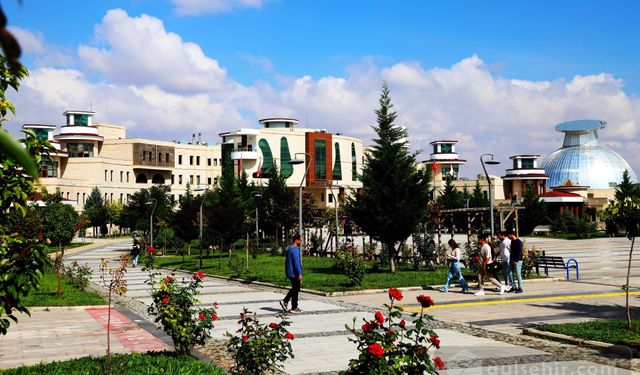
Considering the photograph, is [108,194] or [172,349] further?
[108,194]

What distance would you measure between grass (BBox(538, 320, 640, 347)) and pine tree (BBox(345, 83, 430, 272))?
1359 cm

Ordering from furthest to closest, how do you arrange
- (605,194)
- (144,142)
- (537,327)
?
(605,194)
(144,142)
(537,327)

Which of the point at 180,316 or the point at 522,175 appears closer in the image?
the point at 180,316

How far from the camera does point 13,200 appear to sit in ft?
20.3

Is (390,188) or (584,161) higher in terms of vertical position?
(584,161)

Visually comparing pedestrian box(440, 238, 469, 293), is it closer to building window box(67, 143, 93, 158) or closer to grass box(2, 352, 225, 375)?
grass box(2, 352, 225, 375)

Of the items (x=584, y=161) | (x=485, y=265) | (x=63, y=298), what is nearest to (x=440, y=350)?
(x=485, y=265)

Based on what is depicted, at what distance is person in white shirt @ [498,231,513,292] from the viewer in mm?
18938

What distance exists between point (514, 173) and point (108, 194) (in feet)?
214

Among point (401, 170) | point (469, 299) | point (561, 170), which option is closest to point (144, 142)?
point (401, 170)

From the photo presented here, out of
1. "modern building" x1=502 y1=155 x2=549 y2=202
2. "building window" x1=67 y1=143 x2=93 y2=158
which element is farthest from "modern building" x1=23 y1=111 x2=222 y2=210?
"modern building" x1=502 y1=155 x2=549 y2=202

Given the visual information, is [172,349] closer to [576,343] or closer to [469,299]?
[576,343]

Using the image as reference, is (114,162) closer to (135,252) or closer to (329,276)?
(135,252)

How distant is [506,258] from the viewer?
19.1 m
